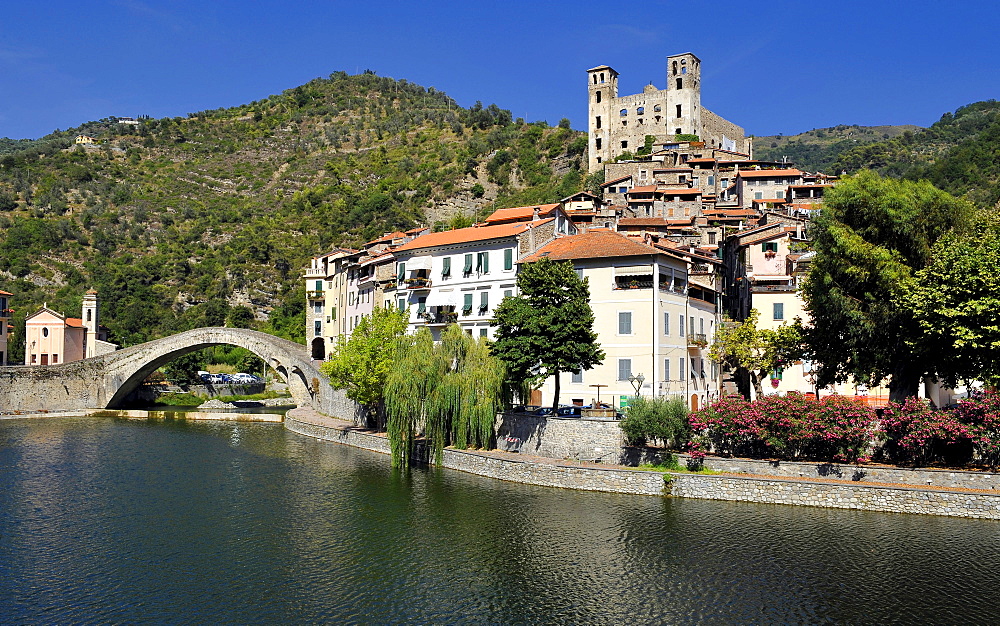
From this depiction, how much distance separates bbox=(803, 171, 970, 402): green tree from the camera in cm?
3022

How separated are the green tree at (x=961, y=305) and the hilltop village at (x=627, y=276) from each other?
30.4 feet

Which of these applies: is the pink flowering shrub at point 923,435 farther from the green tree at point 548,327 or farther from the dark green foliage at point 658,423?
the green tree at point 548,327

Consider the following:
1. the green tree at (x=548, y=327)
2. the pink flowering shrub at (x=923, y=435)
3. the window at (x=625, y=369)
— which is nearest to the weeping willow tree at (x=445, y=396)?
the green tree at (x=548, y=327)

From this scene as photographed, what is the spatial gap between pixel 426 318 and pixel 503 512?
2166 centimetres

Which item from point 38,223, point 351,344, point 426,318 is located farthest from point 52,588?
point 38,223

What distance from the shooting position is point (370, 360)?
42.8m

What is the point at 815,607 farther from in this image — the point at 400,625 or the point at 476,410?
the point at 476,410

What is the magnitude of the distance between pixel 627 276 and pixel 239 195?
11889cm

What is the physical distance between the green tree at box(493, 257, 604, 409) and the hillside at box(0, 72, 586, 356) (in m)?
52.9

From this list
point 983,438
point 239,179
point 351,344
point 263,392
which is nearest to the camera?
point 983,438

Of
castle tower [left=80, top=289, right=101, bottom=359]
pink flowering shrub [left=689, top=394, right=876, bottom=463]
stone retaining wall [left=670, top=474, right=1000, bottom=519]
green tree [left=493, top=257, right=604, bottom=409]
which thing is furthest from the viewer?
castle tower [left=80, top=289, right=101, bottom=359]

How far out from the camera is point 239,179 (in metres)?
152

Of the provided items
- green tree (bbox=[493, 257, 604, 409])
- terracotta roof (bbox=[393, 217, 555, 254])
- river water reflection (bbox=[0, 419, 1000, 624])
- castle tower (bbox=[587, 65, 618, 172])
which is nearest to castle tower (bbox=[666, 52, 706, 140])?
castle tower (bbox=[587, 65, 618, 172])

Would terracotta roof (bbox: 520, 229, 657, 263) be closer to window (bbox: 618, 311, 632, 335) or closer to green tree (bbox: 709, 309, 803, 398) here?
window (bbox: 618, 311, 632, 335)
